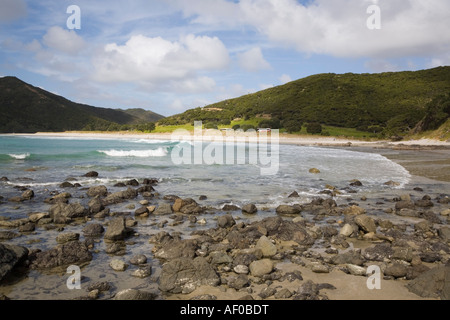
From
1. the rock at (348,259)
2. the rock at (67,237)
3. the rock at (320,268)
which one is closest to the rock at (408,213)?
the rock at (348,259)

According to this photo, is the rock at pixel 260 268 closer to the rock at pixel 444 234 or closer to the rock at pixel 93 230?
the rock at pixel 93 230

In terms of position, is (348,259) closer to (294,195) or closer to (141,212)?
(141,212)

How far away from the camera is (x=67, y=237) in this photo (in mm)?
8500

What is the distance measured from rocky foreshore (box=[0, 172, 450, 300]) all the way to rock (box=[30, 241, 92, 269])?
2cm

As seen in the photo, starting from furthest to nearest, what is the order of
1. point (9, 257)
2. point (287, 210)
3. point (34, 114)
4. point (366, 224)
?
1. point (34, 114)
2. point (287, 210)
3. point (366, 224)
4. point (9, 257)

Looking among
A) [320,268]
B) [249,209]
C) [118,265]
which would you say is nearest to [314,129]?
[249,209]

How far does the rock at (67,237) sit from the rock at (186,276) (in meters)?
3.83

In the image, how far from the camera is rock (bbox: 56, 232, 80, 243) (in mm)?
8366

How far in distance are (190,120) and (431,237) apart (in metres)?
102

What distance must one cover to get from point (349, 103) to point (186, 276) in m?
100

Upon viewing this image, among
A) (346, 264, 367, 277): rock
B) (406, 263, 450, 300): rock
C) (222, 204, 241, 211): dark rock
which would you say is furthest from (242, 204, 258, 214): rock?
(406, 263, 450, 300): rock

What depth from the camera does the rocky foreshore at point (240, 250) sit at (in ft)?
18.9
